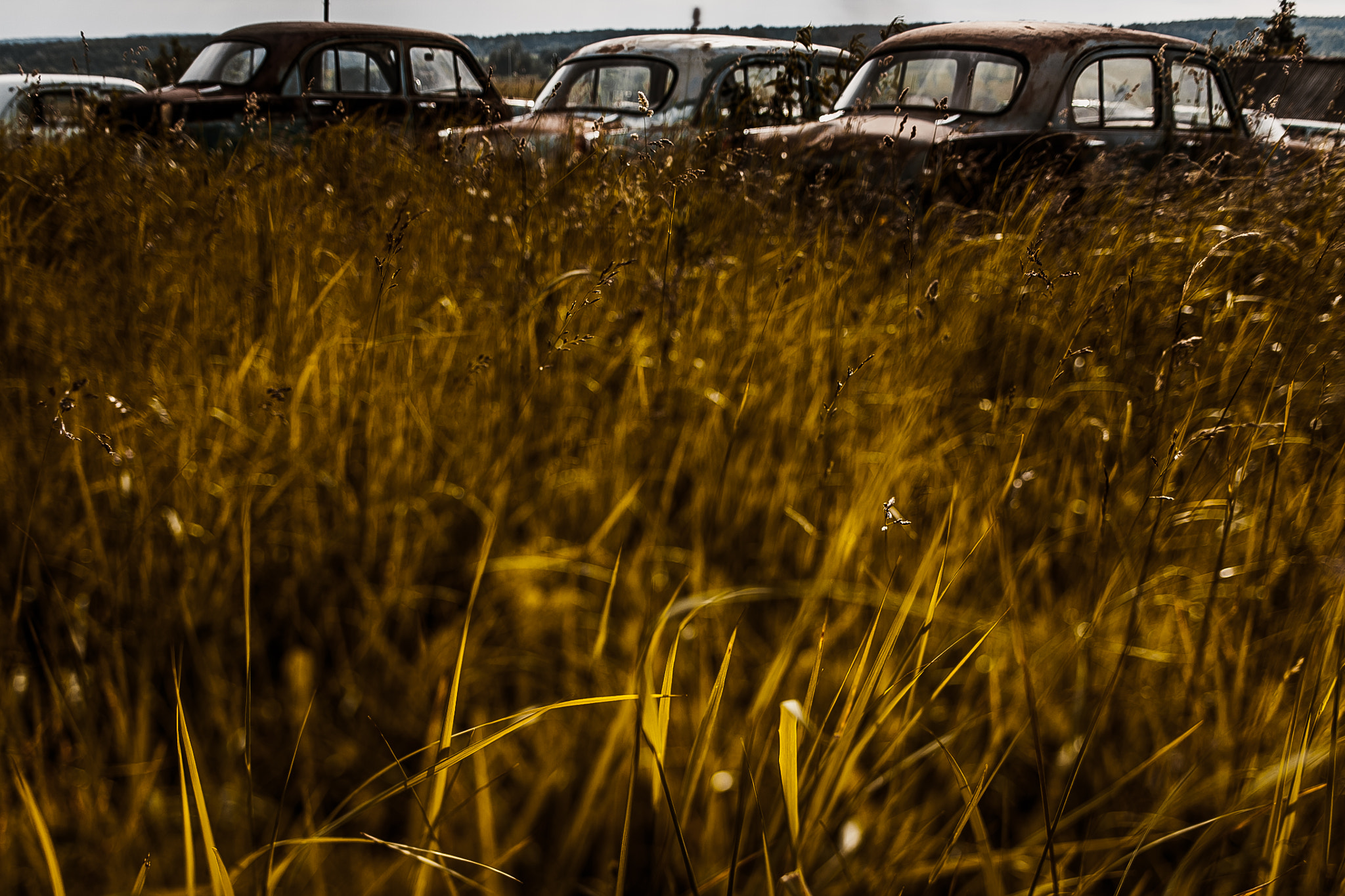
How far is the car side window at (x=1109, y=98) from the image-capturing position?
4.22m

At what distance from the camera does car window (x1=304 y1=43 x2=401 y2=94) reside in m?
6.20

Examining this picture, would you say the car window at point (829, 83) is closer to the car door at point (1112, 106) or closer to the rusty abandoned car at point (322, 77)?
the car door at point (1112, 106)

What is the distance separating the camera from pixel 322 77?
6.24 meters

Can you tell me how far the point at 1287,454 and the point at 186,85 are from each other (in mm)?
7255

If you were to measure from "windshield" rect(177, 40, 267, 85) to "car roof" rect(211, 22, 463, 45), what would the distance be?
0.08 metres

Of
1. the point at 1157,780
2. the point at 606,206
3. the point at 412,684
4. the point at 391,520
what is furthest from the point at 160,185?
the point at 1157,780

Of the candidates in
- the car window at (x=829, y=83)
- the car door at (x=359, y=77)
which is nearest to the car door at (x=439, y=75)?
the car door at (x=359, y=77)

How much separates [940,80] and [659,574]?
4502 mm

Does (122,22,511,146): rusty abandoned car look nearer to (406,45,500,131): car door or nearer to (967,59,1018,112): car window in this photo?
(406,45,500,131): car door

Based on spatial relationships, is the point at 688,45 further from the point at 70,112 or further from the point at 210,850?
the point at 210,850

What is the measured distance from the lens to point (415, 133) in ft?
15.8

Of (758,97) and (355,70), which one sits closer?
(758,97)

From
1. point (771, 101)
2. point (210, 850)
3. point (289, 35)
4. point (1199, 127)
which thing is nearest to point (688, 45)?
point (771, 101)

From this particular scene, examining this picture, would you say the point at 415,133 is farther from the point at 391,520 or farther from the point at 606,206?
the point at 391,520
